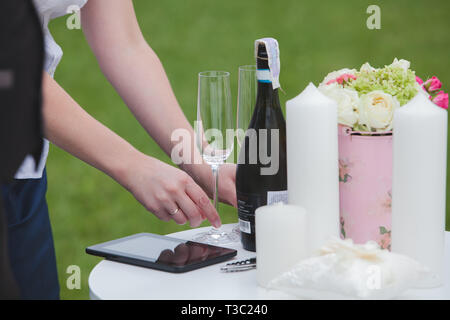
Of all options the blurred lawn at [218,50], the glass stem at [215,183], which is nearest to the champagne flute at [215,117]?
the glass stem at [215,183]

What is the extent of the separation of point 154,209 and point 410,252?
562 millimetres

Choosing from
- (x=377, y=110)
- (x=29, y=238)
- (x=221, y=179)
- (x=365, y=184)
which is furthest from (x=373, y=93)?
(x=29, y=238)

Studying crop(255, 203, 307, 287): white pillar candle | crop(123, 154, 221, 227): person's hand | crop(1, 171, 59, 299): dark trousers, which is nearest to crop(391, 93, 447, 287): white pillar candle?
crop(255, 203, 307, 287): white pillar candle

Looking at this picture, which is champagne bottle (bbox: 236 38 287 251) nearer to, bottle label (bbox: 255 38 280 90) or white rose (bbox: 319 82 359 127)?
bottle label (bbox: 255 38 280 90)

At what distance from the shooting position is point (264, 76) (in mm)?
1533

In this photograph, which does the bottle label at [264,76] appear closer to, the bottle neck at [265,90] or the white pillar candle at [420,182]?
the bottle neck at [265,90]

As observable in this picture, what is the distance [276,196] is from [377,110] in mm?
280

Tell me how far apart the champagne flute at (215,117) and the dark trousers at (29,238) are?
1.54ft

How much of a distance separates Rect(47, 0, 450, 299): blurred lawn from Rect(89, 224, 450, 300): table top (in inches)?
112

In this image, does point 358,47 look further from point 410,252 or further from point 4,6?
point 4,6

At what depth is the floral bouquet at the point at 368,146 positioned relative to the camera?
4.64 ft

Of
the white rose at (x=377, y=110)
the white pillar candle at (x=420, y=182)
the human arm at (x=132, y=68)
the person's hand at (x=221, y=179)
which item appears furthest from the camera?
the human arm at (x=132, y=68)

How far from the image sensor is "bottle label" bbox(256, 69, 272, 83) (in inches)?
59.7

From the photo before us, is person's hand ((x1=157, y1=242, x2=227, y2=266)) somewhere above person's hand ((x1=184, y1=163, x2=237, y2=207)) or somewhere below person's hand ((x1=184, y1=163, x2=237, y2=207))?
below
